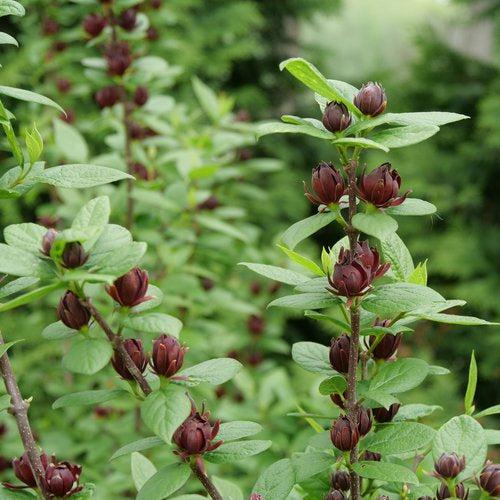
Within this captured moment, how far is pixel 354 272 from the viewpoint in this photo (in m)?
0.70

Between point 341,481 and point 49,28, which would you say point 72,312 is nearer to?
point 341,481

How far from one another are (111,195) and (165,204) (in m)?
0.19

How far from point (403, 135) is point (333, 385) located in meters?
0.27

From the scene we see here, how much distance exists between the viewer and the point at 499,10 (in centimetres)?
425

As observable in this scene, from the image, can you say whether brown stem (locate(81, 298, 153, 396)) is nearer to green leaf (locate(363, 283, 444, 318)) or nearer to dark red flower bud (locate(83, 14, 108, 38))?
green leaf (locate(363, 283, 444, 318))

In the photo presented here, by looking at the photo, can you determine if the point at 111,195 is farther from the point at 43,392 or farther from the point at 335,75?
the point at 335,75

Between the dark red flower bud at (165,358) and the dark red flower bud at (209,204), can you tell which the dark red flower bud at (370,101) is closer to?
the dark red flower bud at (165,358)

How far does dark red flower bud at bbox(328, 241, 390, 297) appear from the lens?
0.70 meters

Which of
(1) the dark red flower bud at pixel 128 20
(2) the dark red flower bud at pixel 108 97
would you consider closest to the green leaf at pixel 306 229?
(1) the dark red flower bud at pixel 128 20

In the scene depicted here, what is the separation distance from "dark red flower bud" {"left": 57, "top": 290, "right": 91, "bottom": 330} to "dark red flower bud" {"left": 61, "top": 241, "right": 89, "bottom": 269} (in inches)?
2.4

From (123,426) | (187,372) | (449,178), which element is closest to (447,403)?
(449,178)

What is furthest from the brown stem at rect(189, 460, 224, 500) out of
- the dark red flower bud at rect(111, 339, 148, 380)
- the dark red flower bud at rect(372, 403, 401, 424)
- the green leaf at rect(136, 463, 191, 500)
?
the dark red flower bud at rect(372, 403, 401, 424)

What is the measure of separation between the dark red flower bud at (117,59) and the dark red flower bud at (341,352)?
1142 millimetres

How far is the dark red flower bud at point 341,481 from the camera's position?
0.81 metres
